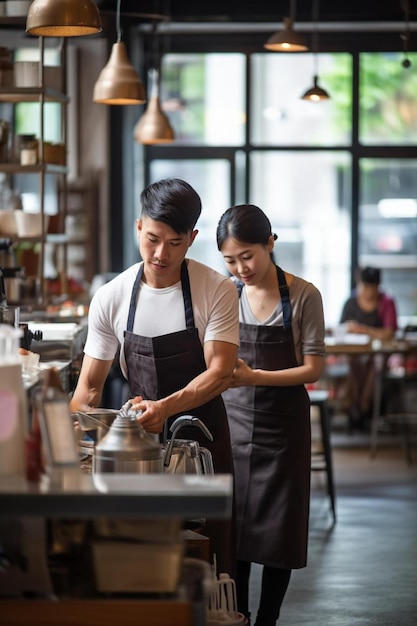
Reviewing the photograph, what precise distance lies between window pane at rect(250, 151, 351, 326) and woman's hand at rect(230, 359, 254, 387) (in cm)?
689

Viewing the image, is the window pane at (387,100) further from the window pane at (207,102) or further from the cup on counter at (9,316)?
the cup on counter at (9,316)

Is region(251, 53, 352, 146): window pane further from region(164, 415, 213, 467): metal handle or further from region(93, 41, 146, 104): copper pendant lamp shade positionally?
region(164, 415, 213, 467): metal handle

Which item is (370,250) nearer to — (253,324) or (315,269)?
(315,269)

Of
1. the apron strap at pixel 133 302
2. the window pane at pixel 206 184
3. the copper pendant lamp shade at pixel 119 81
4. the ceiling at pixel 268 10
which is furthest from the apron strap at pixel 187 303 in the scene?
the window pane at pixel 206 184

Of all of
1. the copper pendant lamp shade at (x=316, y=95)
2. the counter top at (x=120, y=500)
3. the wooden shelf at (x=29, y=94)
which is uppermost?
the copper pendant lamp shade at (x=316, y=95)

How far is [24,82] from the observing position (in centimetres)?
652

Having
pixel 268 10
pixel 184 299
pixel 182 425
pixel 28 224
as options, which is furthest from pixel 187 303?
pixel 268 10

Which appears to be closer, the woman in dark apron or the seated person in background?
the woman in dark apron

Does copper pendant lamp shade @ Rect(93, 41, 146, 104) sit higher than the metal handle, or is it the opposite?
copper pendant lamp shade @ Rect(93, 41, 146, 104)

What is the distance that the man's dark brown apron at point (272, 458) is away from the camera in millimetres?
4020

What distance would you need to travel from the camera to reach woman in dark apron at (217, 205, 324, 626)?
3.98m

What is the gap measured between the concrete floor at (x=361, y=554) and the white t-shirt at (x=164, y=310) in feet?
5.63

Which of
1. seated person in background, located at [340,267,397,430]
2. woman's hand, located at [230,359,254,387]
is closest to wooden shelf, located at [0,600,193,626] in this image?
woman's hand, located at [230,359,254,387]

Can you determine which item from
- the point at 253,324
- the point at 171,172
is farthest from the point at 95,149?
the point at 253,324
